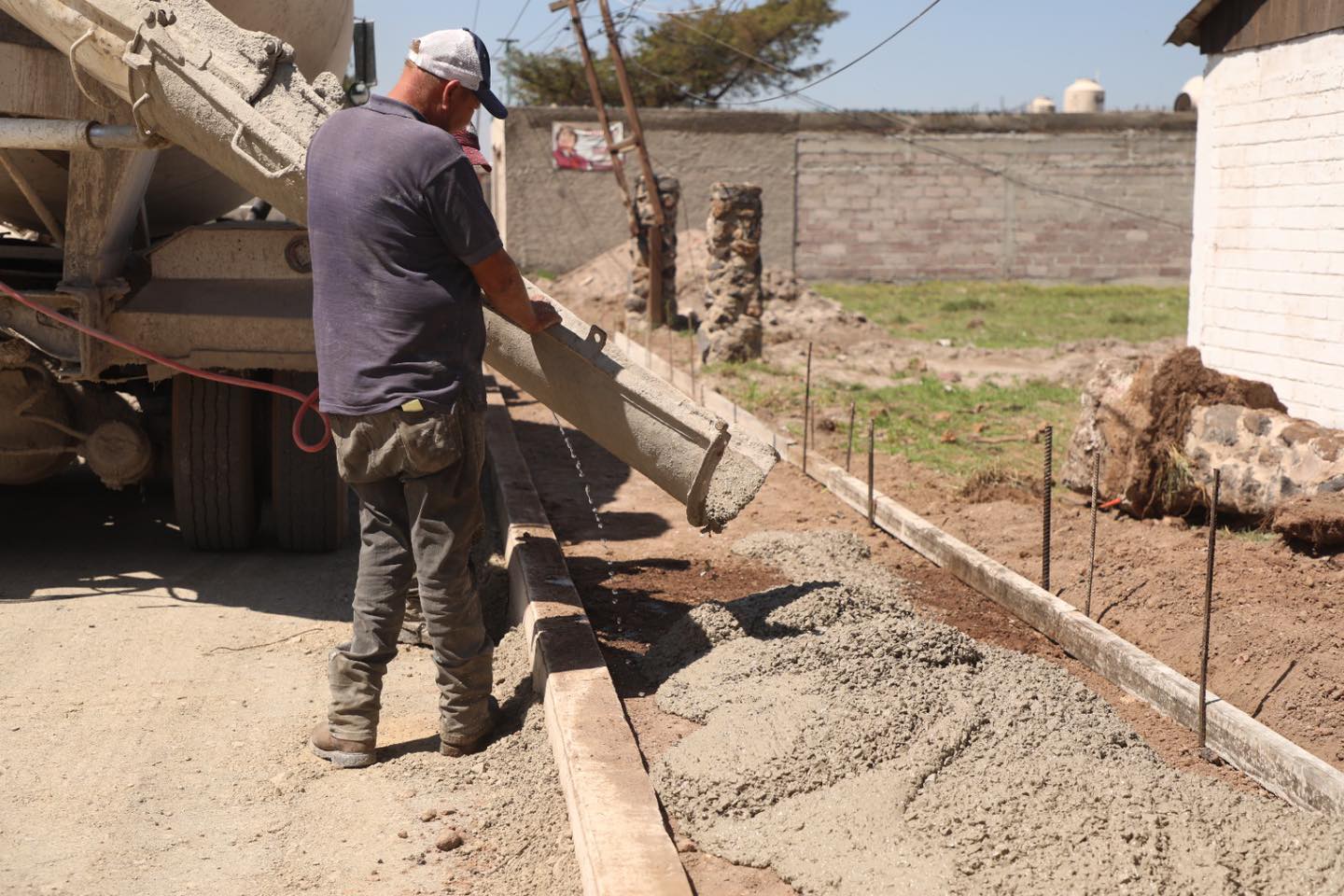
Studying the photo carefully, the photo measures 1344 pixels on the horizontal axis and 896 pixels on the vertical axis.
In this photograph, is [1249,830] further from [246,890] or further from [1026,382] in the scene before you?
[1026,382]

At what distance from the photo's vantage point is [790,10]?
38656 mm

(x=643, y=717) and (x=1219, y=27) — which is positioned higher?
(x=1219, y=27)

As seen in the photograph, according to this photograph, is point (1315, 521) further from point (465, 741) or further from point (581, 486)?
point (581, 486)

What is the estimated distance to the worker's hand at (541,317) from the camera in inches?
170

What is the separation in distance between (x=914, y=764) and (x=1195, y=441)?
3.88 meters

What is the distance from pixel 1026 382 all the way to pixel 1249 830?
971cm

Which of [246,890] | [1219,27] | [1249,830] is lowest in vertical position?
[246,890]

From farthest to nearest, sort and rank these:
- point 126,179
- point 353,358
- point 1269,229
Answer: point 1269,229 → point 126,179 → point 353,358

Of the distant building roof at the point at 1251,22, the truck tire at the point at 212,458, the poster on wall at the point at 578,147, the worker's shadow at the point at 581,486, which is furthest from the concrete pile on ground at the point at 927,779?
the poster on wall at the point at 578,147

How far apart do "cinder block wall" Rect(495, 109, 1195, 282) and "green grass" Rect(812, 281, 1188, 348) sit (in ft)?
2.60

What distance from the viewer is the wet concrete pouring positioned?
3230 millimetres

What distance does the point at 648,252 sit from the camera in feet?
57.8

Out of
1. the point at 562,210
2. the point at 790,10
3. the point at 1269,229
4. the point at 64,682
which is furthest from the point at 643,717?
the point at 790,10

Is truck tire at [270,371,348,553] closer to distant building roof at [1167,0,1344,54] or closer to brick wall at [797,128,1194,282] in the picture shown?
distant building roof at [1167,0,1344,54]
